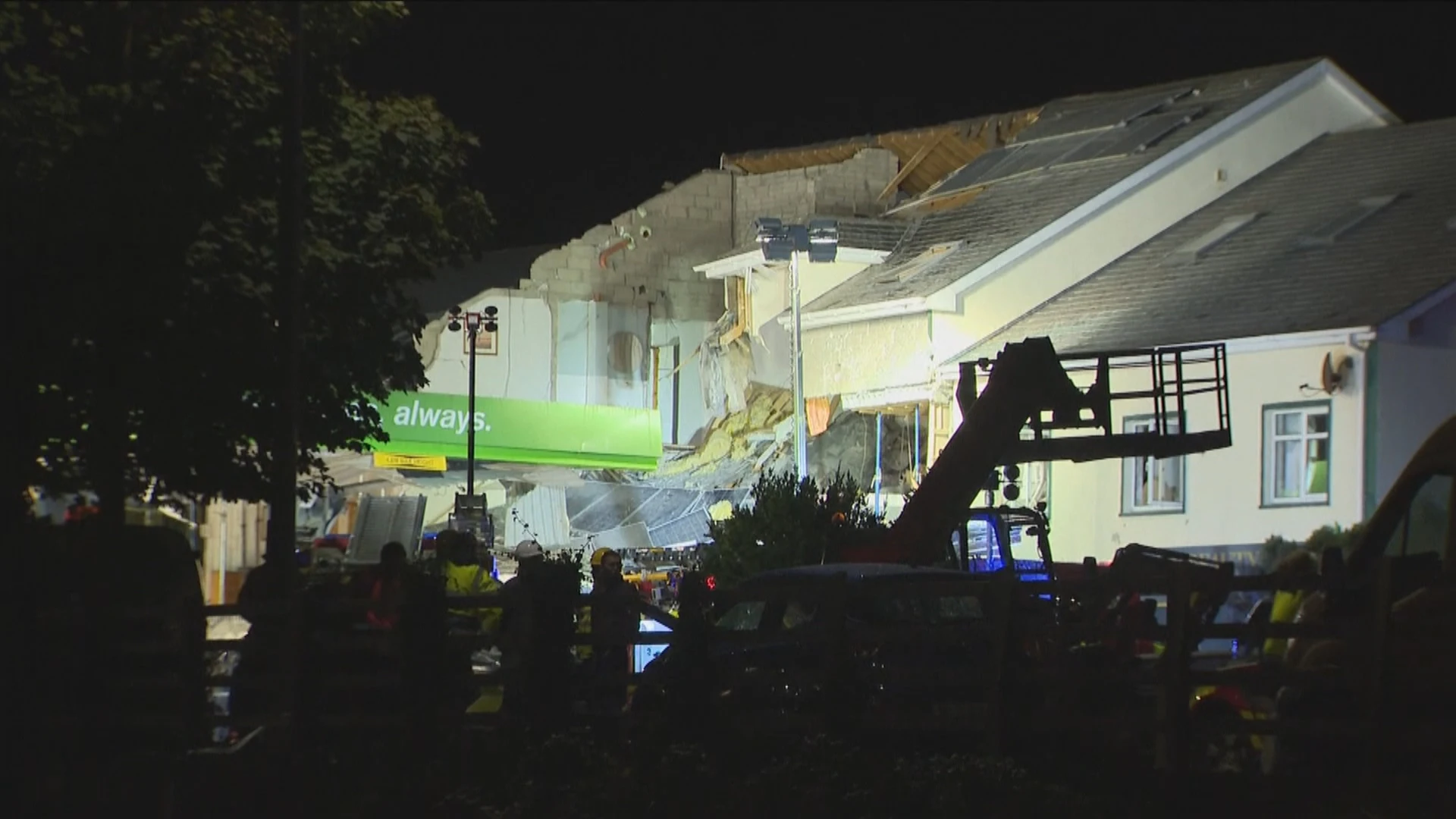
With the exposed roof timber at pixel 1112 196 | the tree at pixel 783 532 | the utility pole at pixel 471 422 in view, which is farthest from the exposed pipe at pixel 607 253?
the tree at pixel 783 532

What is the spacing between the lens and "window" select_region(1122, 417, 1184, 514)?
3125 cm

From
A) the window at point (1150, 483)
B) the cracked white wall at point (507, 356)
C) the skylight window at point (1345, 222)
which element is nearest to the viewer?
the window at point (1150, 483)

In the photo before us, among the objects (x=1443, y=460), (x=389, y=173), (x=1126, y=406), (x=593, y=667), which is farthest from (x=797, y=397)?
(x=1443, y=460)

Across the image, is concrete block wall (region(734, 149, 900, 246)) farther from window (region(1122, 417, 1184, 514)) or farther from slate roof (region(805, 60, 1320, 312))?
window (region(1122, 417, 1184, 514))

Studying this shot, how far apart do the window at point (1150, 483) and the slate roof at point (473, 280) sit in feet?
90.7

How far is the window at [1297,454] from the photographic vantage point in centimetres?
2894

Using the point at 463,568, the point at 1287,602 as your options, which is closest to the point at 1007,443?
the point at 1287,602

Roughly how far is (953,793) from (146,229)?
8.09 m

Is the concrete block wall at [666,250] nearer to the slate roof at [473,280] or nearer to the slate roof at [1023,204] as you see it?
the slate roof at [473,280]

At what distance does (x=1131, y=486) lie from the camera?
105 feet

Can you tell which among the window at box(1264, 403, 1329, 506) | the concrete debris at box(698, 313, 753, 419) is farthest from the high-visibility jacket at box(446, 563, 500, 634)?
the concrete debris at box(698, 313, 753, 419)

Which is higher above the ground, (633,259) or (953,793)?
(633,259)

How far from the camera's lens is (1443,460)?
11.0 metres

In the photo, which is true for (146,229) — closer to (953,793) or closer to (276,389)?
(276,389)
